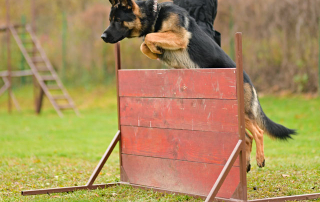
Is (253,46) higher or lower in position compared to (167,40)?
lower

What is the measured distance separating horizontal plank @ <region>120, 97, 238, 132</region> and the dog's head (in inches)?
29.6

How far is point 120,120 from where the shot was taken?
473 centimetres

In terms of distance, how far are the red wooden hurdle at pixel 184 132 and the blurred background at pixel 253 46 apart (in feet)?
27.5

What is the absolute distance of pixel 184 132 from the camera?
13.2 feet

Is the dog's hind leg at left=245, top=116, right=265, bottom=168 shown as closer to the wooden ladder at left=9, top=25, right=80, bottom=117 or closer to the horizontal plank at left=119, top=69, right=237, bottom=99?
the horizontal plank at left=119, top=69, right=237, bottom=99

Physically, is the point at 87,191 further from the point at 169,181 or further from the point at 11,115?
the point at 11,115

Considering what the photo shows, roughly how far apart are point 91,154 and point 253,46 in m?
7.14

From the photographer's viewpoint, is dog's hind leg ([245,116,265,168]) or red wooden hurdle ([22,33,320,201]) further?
dog's hind leg ([245,116,265,168])

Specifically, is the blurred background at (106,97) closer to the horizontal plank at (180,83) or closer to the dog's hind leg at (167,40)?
the horizontal plank at (180,83)

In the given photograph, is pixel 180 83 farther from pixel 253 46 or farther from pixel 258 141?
pixel 253 46

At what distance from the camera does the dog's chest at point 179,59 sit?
420cm

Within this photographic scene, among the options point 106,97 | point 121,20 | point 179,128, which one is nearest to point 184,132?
point 179,128

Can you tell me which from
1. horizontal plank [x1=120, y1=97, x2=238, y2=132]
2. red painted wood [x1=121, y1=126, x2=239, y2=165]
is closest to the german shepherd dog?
horizontal plank [x1=120, y1=97, x2=238, y2=132]

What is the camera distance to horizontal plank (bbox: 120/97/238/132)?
368cm
